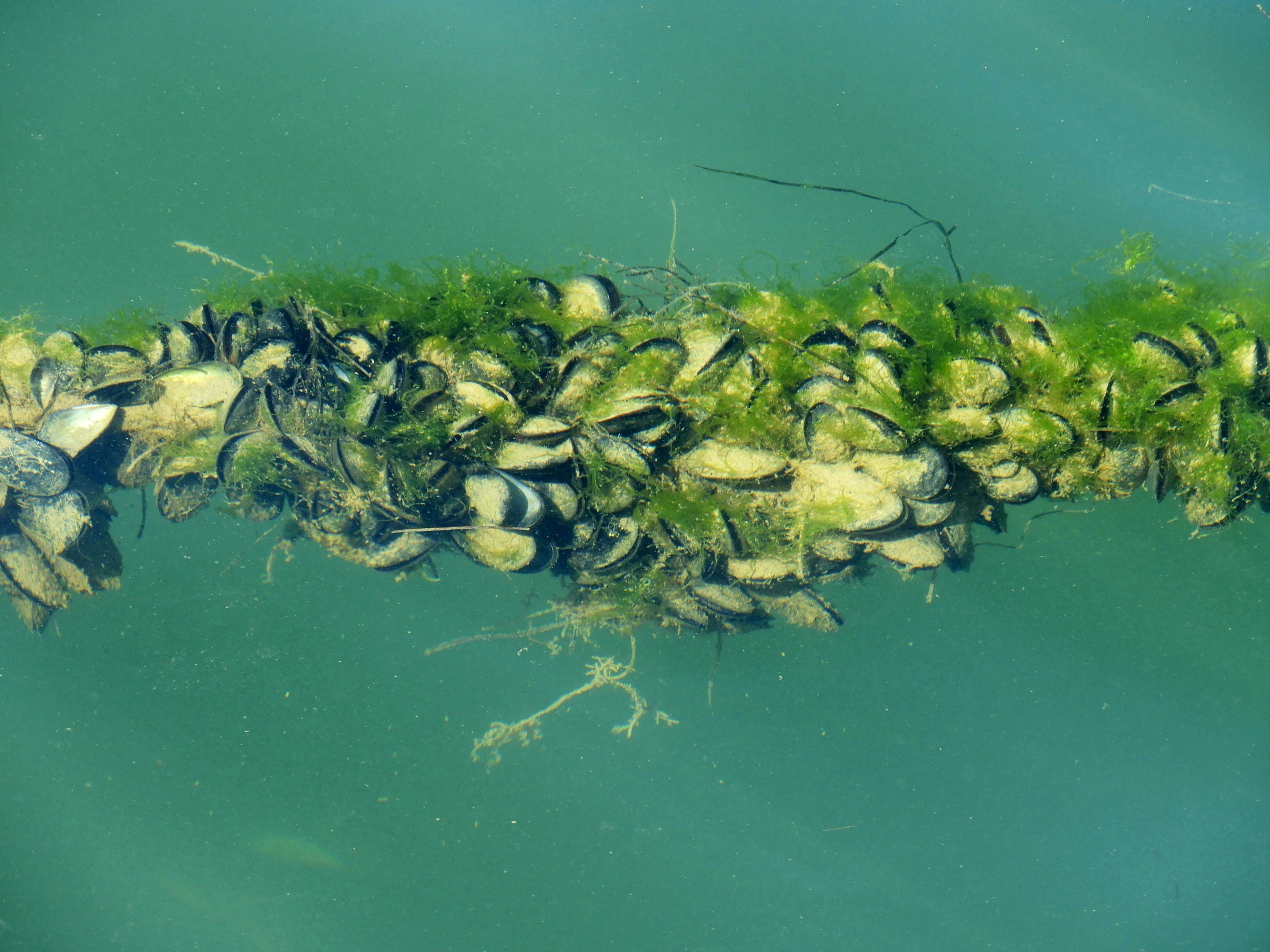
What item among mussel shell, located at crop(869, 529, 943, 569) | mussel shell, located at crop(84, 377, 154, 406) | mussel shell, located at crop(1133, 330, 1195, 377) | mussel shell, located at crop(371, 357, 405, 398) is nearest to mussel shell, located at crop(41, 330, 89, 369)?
mussel shell, located at crop(84, 377, 154, 406)

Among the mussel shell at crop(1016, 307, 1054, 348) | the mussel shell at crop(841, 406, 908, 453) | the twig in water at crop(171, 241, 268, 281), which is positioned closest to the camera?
the mussel shell at crop(841, 406, 908, 453)

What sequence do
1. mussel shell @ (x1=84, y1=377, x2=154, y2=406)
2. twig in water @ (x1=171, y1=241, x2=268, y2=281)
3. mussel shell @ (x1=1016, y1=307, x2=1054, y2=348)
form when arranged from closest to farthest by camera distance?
mussel shell @ (x1=1016, y1=307, x2=1054, y2=348) → mussel shell @ (x1=84, y1=377, x2=154, y2=406) → twig in water @ (x1=171, y1=241, x2=268, y2=281)

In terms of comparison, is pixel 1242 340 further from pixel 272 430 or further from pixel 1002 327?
pixel 272 430

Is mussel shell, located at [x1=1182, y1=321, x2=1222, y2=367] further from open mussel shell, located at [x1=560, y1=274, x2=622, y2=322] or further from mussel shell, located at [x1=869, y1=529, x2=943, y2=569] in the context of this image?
open mussel shell, located at [x1=560, y1=274, x2=622, y2=322]

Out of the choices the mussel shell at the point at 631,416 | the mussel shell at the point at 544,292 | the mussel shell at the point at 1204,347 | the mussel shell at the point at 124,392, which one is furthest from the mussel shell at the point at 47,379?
the mussel shell at the point at 1204,347

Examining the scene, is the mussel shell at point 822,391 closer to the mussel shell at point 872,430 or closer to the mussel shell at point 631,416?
the mussel shell at point 872,430

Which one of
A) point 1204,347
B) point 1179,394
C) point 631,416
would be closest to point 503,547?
point 631,416

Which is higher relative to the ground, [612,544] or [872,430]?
[872,430]

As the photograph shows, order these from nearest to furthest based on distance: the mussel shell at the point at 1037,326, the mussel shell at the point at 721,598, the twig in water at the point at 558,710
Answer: the mussel shell at the point at 1037,326 < the mussel shell at the point at 721,598 < the twig in water at the point at 558,710

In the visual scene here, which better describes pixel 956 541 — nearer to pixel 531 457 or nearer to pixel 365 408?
pixel 531 457
